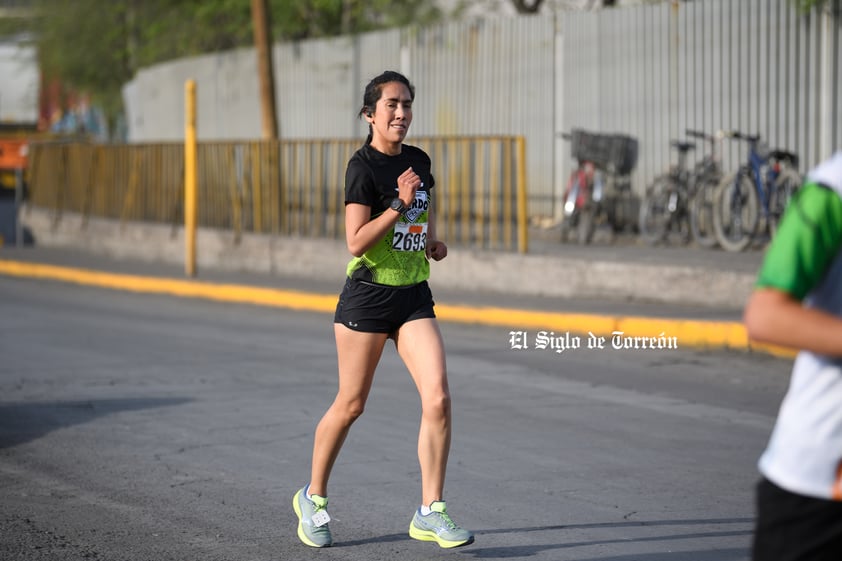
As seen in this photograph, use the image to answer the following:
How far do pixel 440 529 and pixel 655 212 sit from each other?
13.0 m

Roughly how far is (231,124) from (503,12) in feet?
20.5

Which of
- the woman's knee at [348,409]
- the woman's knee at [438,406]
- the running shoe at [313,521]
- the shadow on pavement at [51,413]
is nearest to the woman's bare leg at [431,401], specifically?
the woman's knee at [438,406]

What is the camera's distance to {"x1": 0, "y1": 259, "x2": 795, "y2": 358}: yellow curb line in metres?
12.3

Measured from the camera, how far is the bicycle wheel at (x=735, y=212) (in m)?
16.6

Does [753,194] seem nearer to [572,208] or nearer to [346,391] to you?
[572,208]

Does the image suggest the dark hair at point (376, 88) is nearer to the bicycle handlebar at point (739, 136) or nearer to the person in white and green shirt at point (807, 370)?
the person in white and green shirt at point (807, 370)

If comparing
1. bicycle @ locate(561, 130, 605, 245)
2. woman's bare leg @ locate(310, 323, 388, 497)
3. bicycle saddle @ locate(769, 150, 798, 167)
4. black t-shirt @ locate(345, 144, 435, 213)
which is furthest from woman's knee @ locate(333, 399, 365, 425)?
bicycle @ locate(561, 130, 605, 245)

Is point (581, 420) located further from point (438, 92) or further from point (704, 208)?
point (438, 92)

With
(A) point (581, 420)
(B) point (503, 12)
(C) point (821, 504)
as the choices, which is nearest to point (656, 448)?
(A) point (581, 420)

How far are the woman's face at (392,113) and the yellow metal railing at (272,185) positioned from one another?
10260mm

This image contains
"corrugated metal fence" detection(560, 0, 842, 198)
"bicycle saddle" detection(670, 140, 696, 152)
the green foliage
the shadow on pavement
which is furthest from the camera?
→ the green foliage

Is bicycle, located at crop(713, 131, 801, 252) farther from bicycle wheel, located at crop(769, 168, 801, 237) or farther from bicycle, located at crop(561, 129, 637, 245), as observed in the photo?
bicycle, located at crop(561, 129, 637, 245)

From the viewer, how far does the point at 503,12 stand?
3050 cm

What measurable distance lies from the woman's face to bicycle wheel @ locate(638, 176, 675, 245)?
12.7 m
